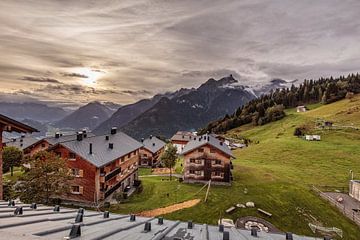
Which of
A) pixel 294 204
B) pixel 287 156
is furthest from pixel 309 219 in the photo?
pixel 287 156

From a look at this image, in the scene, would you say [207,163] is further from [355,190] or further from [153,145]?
[153,145]

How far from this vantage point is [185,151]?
63.5 meters

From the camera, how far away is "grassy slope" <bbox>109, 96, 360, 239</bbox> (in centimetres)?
4447

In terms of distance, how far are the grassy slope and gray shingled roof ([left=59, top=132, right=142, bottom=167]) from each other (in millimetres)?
9024

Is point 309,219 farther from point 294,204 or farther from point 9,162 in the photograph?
point 9,162

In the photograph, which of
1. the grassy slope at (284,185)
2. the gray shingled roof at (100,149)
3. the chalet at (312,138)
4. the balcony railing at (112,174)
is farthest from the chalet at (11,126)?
the chalet at (312,138)

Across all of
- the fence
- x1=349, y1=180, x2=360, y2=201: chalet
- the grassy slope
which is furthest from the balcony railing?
x1=349, y1=180, x2=360, y2=201: chalet

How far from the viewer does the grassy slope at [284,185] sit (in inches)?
1751

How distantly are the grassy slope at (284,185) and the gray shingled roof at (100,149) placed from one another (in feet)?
29.6

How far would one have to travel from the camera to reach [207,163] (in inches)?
2477

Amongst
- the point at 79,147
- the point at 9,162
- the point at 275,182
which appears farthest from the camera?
the point at 9,162

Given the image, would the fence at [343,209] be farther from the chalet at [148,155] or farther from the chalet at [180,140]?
the chalet at [180,140]

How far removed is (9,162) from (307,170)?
77078 mm

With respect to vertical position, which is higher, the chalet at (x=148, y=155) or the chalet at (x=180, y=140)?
the chalet at (x=180, y=140)
